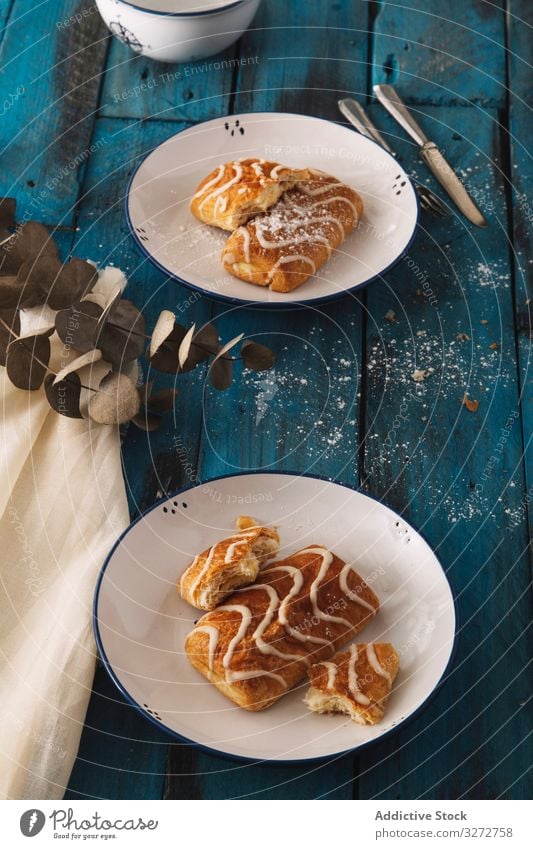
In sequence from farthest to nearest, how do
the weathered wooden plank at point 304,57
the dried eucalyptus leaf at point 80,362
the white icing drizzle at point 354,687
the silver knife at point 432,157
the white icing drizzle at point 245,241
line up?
the weathered wooden plank at point 304,57, the silver knife at point 432,157, the white icing drizzle at point 245,241, the dried eucalyptus leaf at point 80,362, the white icing drizzle at point 354,687

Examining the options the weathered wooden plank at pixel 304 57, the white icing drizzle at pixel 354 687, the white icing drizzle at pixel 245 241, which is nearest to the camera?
the white icing drizzle at pixel 354 687

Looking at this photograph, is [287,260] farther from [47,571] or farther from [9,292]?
[47,571]

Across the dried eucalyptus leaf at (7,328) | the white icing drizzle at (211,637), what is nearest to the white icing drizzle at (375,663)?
the white icing drizzle at (211,637)

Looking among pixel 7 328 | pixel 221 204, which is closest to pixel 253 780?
pixel 7 328

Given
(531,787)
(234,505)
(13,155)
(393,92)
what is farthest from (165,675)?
(393,92)

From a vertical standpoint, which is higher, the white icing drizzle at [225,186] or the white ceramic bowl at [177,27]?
the white ceramic bowl at [177,27]

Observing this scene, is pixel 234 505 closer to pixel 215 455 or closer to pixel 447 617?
pixel 215 455

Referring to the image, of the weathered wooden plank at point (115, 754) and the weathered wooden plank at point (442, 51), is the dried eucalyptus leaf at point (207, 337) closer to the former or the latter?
the weathered wooden plank at point (115, 754)
